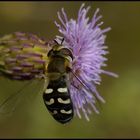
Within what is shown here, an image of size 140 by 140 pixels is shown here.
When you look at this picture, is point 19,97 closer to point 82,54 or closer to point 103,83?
point 82,54

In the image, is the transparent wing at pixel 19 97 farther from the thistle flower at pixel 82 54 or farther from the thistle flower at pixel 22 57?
the thistle flower at pixel 82 54

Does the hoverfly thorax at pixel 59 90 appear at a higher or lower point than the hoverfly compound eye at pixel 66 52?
lower

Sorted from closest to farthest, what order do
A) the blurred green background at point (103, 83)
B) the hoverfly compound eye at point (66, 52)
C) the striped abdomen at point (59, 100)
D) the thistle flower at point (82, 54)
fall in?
the striped abdomen at point (59, 100), the hoverfly compound eye at point (66, 52), the thistle flower at point (82, 54), the blurred green background at point (103, 83)

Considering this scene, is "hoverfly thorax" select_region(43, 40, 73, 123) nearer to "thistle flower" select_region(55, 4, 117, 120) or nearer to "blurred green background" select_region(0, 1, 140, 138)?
"thistle flower" select_region(55, 4, 117, 120)

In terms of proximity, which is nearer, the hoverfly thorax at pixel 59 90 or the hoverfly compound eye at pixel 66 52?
the hoverfly thorax at pixel 59 90

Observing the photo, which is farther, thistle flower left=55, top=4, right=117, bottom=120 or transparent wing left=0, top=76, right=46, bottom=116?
thistle flower left=55, top=4, right=117, bottom=120

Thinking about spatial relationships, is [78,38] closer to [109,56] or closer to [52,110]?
[52,110]

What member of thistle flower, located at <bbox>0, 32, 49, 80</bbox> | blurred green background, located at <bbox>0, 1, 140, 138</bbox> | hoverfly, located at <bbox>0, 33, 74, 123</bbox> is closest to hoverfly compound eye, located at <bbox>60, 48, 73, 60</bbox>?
hoverfly, located at <bbox>0, 33, 74, 123</bbox>

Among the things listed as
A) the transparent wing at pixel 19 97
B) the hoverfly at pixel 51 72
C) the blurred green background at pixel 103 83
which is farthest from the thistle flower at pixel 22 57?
the blurred green background at pixel 103 83

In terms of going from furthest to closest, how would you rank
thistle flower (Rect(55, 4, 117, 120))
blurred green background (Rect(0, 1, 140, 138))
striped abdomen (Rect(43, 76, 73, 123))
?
blurred green background (Rect(0, 1, 140, 138)), thistle flower (Rect(55, 4, 117, 120)), striped abdomen (Rect(43, 76, 73, 123))

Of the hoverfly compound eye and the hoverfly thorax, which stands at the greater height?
the hoverfly compound eye
